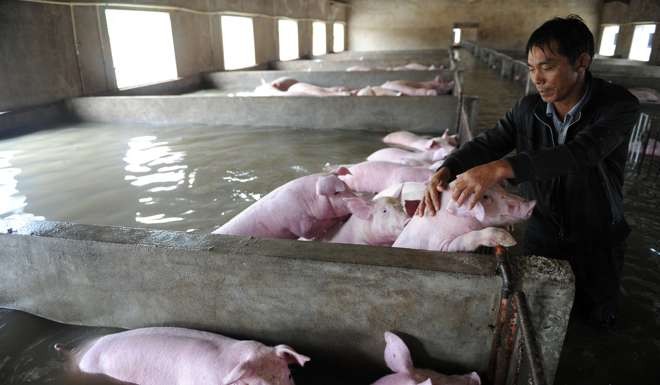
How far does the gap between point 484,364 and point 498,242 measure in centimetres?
60

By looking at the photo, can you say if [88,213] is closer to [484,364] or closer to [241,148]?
[241,148]

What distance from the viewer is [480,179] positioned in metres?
2.09

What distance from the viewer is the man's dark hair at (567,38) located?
7.01 ft

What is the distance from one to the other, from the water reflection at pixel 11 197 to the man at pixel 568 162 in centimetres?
366

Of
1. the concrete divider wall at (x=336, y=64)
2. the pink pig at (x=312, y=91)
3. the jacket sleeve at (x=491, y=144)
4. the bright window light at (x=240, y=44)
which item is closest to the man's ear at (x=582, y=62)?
the jacket sleeve at (x=491, y=144)

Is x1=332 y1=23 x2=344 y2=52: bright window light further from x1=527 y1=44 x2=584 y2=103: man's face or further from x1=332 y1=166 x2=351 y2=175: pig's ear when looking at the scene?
x1=527 y1=44 x2=584 y2=103: man's face

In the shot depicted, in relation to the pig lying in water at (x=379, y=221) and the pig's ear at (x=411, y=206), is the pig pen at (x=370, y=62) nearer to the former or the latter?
the pig lying in water at (x=379, y=221)

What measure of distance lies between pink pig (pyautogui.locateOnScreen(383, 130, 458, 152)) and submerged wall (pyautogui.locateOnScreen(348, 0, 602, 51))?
23.0 meters

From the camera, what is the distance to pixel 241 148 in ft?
22.5

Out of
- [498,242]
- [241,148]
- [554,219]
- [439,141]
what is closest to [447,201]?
[498,242]

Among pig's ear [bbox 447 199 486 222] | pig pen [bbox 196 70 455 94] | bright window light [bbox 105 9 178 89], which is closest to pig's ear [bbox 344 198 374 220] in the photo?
pig's ear [bbox 447 199 486 222]

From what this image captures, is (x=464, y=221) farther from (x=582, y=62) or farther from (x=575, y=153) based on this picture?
(x=582, y=62)

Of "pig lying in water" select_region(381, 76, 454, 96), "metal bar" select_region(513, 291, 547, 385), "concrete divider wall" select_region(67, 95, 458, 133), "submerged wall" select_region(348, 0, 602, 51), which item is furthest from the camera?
"submerged wall" select_region(348, 0, 602, 51)

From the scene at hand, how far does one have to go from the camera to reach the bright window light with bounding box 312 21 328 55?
25.4m
